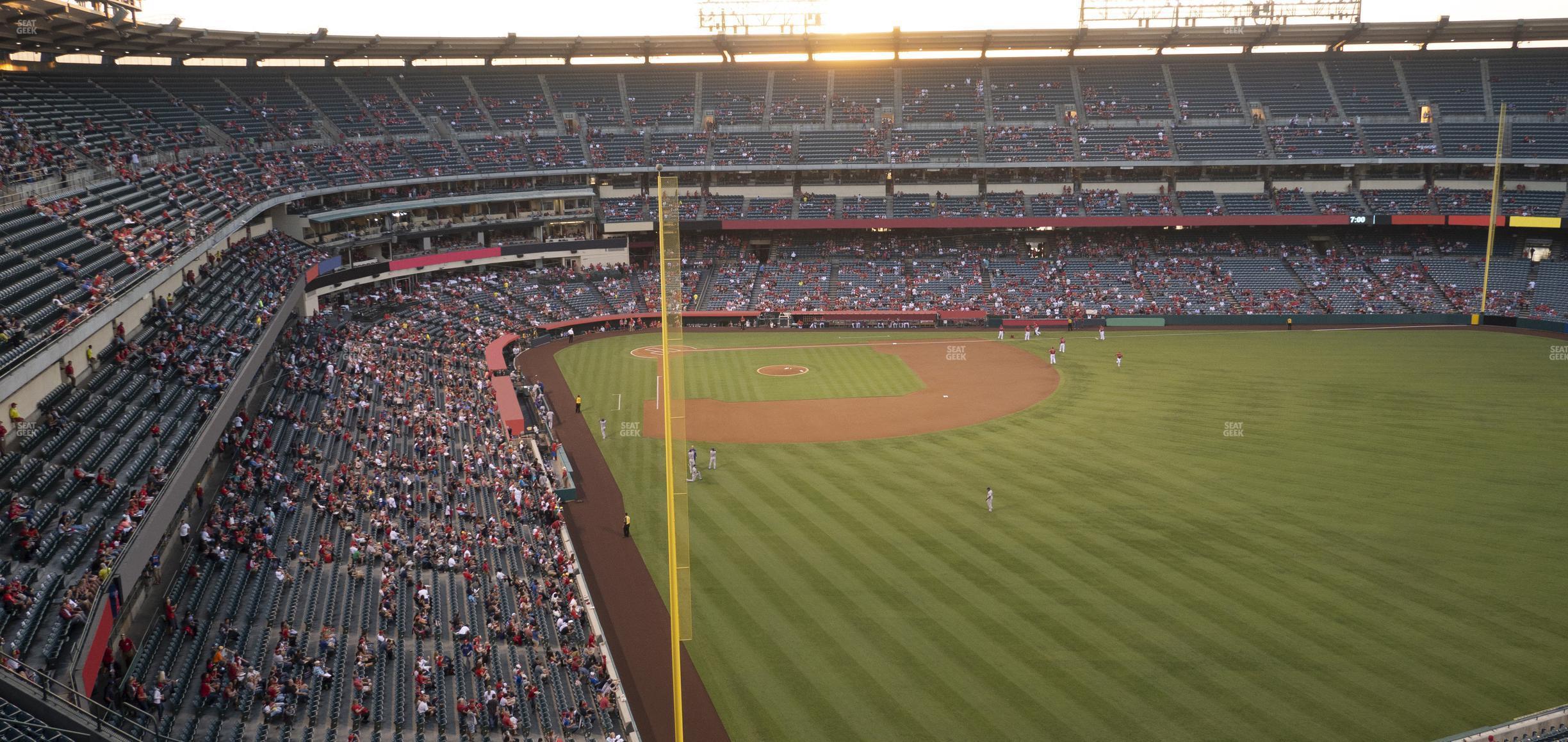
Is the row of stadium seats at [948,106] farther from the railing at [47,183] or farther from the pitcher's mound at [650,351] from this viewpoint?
the railing at [47,183]

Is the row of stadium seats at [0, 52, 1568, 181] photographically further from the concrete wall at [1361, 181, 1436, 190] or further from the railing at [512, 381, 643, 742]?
the railing at [512, 381, 643, 742]

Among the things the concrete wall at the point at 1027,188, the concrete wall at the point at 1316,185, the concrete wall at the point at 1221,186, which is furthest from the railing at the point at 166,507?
the concrete wall at the point at 1316,185

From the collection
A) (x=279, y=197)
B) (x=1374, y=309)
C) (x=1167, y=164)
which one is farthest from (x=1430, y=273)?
(x=279, y=197)

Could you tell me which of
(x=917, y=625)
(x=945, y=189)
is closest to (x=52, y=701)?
(x=917, y=625)

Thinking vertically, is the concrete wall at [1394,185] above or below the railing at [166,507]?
above

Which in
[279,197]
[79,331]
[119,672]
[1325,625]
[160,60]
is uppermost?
[160,60]

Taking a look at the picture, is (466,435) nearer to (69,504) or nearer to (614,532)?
(614,532)

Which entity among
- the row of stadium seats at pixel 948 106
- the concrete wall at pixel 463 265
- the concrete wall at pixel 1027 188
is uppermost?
the row of stadium seats at pixel 948 106
